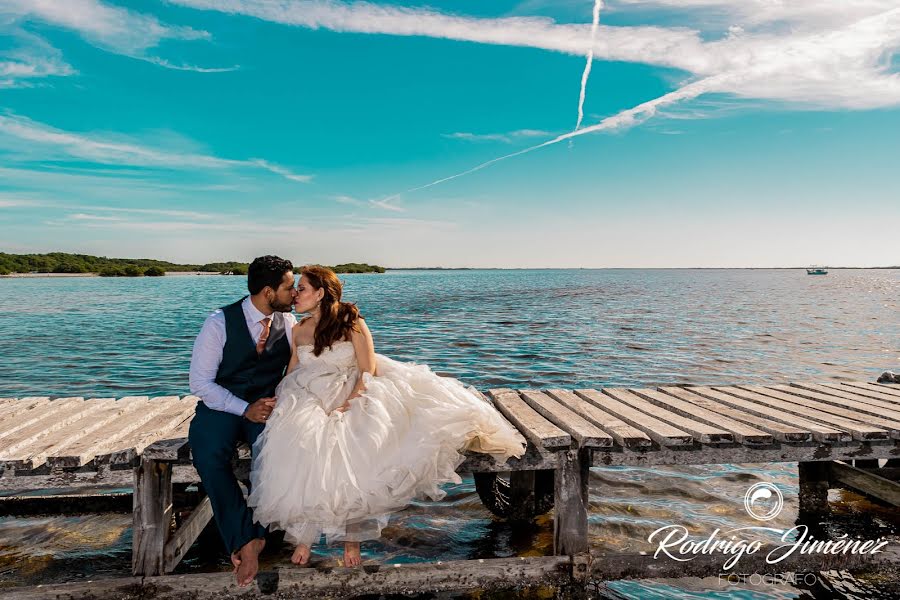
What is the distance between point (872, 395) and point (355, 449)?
20.1ft

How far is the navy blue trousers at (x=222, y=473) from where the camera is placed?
4.65 metres

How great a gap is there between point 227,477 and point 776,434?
179 inches

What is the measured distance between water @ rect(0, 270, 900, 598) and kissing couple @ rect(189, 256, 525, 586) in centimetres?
241

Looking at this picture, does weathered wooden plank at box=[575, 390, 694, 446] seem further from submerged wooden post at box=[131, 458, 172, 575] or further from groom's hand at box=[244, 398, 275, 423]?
submerged wooden post at box=[131, 458, 172, 575]

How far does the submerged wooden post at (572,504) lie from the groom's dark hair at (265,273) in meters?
2.78

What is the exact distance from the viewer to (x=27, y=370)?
61.6 ft

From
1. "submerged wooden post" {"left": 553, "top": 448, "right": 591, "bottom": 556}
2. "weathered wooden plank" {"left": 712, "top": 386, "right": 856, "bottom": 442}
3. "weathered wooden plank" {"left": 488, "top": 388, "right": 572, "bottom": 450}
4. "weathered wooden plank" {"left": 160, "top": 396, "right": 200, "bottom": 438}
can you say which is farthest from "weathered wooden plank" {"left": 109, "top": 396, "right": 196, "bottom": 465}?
"weathered wooden plank" {"left": 712, "top": 386, "right": 856, "bottom": 442}

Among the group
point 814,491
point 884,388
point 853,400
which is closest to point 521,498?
point 814,491

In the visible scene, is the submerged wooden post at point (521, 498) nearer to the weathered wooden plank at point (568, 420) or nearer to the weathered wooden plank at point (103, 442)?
the weathered wooden plank at point (568, 420)

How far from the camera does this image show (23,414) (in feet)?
19.6

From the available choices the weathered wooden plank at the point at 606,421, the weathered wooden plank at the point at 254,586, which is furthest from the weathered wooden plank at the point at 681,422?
the weathered wooden plank at the point at 254,586

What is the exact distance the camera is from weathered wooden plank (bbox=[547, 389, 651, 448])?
202 inches

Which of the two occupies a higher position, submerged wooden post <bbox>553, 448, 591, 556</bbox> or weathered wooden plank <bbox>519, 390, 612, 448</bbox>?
weathered wooden plank <bbox>519, 390, 612, 448</bbox>

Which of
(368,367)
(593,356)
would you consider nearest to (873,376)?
(593,356)
